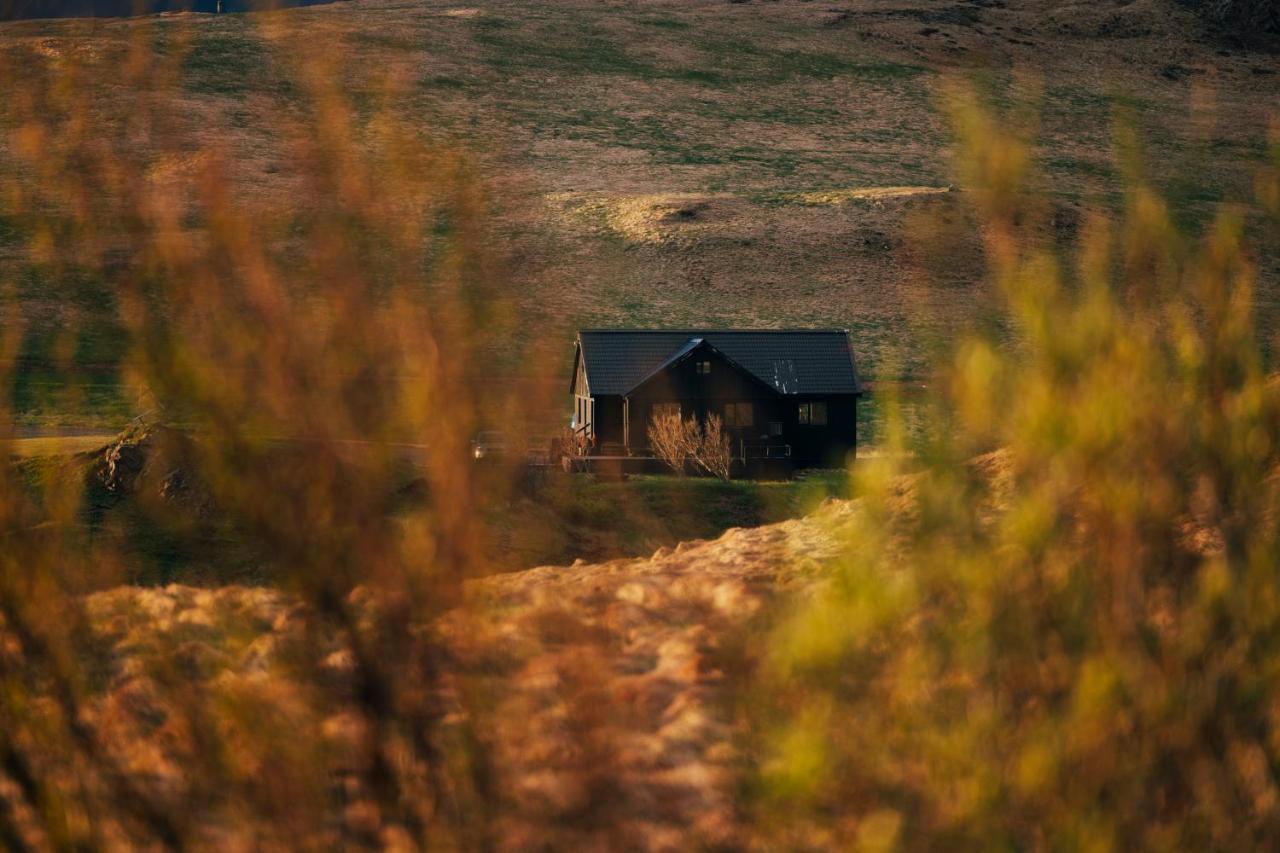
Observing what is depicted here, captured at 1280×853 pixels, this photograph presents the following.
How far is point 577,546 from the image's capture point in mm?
28000

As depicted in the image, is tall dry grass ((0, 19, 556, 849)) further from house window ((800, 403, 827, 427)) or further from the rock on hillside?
the rock on hillside

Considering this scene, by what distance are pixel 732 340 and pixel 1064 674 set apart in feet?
130

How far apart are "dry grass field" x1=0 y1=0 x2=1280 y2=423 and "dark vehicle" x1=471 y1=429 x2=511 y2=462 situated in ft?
119

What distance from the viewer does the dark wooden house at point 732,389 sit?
4175cm

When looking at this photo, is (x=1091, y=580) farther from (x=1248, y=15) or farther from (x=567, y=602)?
(x=1248, y=15)

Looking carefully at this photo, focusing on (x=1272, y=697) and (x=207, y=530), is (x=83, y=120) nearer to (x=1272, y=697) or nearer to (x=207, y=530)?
(x=1272, y=697)

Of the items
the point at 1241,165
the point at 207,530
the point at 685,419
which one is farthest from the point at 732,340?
the point at 1241,165

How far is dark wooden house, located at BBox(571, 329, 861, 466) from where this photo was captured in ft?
137

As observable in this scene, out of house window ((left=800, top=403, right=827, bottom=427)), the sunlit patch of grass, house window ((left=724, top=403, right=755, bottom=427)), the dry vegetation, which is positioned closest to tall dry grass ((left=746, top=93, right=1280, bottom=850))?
the dry vegetation

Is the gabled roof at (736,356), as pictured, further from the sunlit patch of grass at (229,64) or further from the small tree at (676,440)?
the sunlit patch of grass at (229,64)

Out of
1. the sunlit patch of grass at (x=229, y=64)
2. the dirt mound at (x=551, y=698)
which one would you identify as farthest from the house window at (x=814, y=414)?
the sunlit patch of grass at (x=229, y=64)

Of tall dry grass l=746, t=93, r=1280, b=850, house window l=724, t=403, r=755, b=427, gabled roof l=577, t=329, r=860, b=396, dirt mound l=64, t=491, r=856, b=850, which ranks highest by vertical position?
tall dry grass l=746, t=93, r=1280, b=850

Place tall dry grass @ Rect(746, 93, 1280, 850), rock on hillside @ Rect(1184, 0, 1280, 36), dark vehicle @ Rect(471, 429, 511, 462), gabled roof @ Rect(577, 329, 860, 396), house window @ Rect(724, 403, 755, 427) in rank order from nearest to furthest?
tall dry grass @ Rect(746, 93, 1280, 850), dark vehicle @ Rect(471, 429, 511, 462), house window @ Rect(724, 403, 755, 427), gabled roof @ Rect(577, 329, 860, 396), rock on hillside @ Rect(1184, 0, 1280, 36)

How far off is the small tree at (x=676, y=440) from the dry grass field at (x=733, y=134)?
26.2 feet
